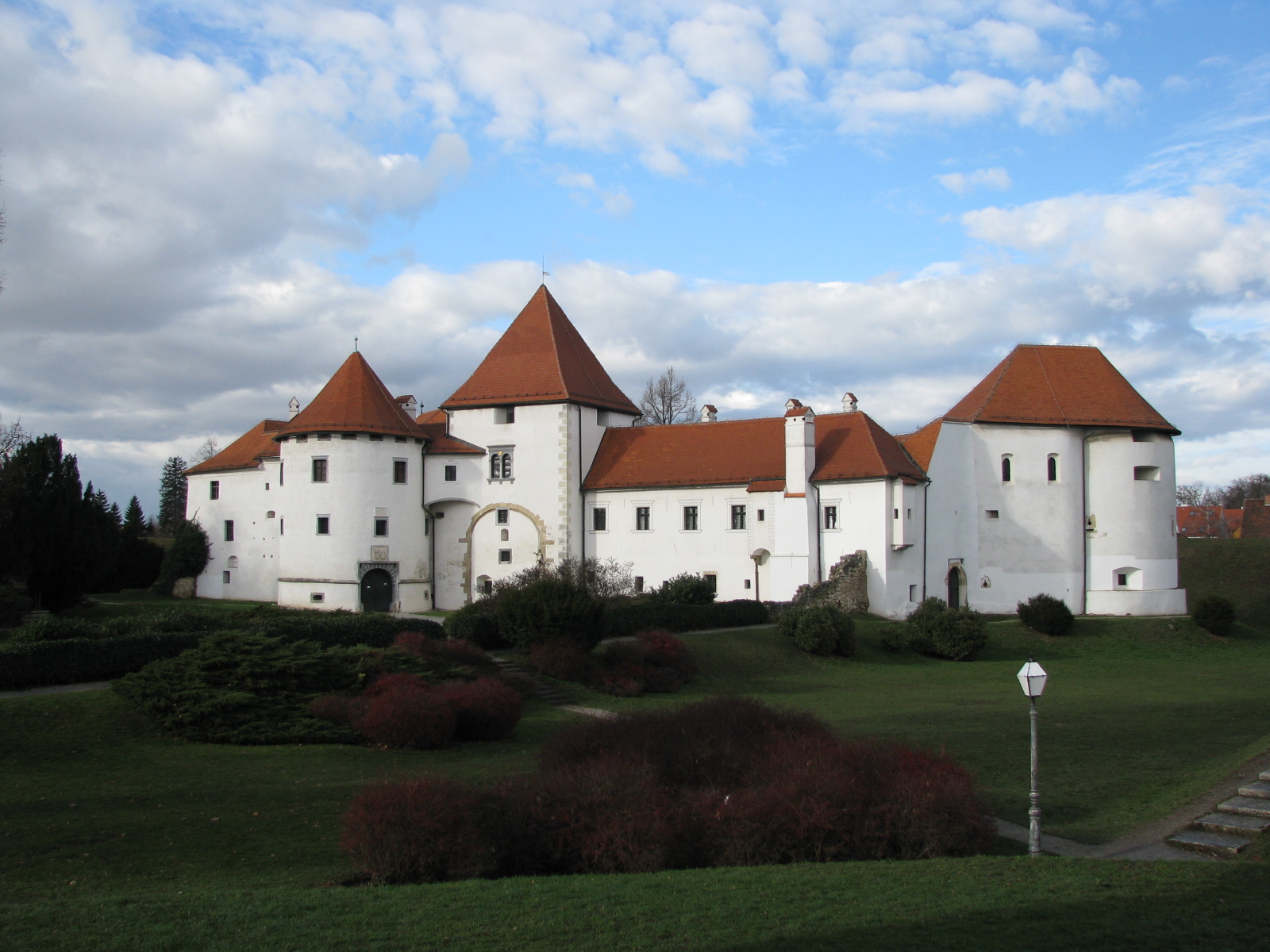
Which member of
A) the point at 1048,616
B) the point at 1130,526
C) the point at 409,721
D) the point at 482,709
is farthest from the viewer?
the point at 1130,526

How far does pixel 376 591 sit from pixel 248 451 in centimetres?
1228

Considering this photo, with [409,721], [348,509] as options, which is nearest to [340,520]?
[348,509]

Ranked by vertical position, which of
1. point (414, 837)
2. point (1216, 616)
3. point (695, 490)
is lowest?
point (1216, 616)

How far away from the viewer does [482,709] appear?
17266 mm

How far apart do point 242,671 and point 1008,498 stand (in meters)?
30.6

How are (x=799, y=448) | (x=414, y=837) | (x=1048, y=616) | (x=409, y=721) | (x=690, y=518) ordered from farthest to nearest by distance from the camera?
1. (x=690, y=518)
2. (x=799, y=448)
3. (x=1048, y=616)
4. (x=409, y=721)
5. (x=414, y=837)

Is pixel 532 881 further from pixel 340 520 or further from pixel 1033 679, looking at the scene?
pixel 340 520

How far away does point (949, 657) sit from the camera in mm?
31156

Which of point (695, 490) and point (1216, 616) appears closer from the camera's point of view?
point (1216, 616)

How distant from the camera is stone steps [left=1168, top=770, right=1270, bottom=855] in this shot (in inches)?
424

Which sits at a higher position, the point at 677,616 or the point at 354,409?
the point at 354,409

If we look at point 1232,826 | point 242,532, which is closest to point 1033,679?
point 1232,826

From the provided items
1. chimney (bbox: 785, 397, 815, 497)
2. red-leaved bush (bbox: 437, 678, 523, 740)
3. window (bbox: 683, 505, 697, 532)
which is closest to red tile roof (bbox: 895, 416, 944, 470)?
chimney (bbox: 785, 397, 815, 497)

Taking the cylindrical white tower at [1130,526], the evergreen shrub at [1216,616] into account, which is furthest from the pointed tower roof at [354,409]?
the evergreen shrub at [1216,616]
